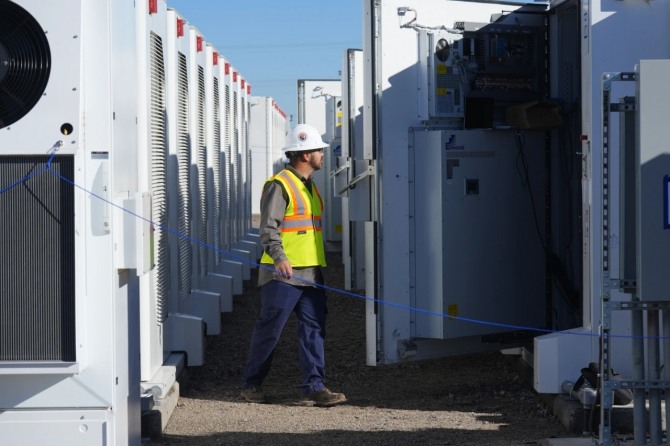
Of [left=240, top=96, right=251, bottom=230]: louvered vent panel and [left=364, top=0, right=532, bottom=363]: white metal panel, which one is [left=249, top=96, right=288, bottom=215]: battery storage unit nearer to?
[left=240, top=96, right=251, bottom=230]: louvered vent panel

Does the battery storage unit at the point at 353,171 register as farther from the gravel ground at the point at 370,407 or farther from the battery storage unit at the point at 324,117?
the battery storage unit at the point at 324,117

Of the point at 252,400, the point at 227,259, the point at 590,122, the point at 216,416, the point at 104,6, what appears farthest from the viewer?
the point at 227,259

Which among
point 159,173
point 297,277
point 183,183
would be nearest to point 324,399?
point 297,277

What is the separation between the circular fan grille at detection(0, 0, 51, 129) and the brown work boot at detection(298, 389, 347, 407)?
3.63m

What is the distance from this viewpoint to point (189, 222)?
10.1m

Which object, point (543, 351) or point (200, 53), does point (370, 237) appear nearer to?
point (543, 351)

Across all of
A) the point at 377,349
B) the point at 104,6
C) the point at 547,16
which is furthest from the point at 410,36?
the point at 104,6

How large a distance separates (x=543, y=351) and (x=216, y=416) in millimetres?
2208

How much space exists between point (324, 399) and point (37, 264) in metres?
3.32

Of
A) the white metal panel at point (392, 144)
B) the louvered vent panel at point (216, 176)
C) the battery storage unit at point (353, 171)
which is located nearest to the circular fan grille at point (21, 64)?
the white metal panel at point (392, 144)

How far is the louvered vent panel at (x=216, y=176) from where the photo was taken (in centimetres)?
1290

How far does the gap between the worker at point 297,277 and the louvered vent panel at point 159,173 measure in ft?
2.30

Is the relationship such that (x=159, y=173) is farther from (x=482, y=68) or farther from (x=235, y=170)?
(x=235, y=170)

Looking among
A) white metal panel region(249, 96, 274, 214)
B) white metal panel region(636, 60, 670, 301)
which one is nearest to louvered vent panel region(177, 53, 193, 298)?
white metal panel region(636, 60, 670, 301)
